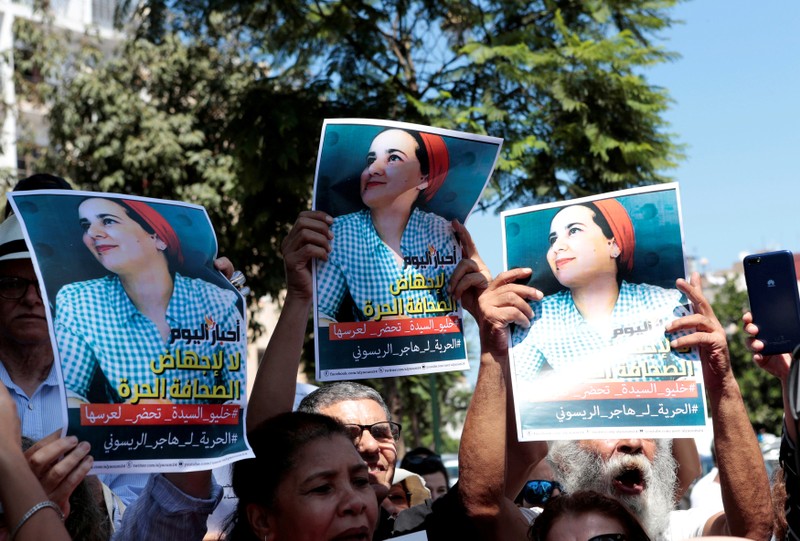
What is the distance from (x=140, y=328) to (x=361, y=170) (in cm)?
91

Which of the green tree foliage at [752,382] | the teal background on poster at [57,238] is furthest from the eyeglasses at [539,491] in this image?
the green tree foliage at [752,382]

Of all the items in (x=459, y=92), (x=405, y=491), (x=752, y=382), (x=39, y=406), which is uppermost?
(x=459, y=92)

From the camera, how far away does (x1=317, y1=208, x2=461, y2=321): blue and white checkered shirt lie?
3.22m

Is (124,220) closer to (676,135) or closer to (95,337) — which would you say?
(95,337)

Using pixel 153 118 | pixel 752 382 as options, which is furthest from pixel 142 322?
pixel 752 382

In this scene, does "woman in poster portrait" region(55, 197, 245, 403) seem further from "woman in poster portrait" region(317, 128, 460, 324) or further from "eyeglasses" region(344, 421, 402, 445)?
"eyeglasses" region(344, 421, 402, 445)

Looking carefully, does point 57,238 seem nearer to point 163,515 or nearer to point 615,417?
point 163,515

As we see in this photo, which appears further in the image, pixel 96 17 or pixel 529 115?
pixel 96 17

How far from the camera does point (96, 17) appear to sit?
2852 centimetres

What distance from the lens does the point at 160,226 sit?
9.26 ft

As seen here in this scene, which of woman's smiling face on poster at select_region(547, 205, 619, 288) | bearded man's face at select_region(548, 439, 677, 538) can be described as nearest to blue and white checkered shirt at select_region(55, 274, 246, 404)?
woman's smiling face on poster at select_region(547, 205, 619, 288)

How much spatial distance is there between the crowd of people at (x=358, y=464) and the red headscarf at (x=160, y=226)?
0.66 feet

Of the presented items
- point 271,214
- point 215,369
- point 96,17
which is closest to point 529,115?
point 271,214

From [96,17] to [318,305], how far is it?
2761cm
